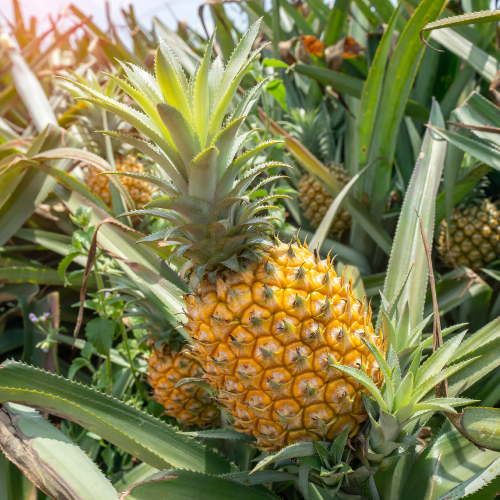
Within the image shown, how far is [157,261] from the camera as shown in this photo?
1.22 m

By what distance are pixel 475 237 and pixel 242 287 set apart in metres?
1.12

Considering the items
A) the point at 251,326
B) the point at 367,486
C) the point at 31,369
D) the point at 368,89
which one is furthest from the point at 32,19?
the point at 367,486

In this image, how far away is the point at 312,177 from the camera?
1658 mm

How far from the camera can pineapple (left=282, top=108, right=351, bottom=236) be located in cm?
169

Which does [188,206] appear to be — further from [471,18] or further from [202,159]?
[471,18]

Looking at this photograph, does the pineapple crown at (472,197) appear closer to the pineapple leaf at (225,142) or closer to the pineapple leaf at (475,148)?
the pineapple leaf at (475,148)

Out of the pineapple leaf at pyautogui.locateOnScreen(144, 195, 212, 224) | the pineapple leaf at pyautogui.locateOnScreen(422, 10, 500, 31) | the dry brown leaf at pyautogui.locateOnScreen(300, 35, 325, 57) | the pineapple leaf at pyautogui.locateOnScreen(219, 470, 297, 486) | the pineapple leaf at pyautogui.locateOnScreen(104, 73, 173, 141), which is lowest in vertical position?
the pineapple leaf at pyautogui.locateOnScreen(219, 470, 297, 486)

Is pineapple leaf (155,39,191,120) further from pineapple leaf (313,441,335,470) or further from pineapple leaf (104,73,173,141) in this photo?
pineapple leaf (313,441,335,470)

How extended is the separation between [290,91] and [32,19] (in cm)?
290

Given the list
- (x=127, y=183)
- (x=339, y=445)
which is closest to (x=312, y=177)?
(x=127, y=183)

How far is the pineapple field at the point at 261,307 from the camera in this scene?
28.9 inches

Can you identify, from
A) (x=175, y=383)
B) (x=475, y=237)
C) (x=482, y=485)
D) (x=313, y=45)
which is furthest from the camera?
(x=313, y=45)

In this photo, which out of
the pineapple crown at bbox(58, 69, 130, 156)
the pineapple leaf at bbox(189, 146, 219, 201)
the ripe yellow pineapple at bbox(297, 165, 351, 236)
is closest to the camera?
the pineapple leaf at bbox(189, 146, 219, 201)

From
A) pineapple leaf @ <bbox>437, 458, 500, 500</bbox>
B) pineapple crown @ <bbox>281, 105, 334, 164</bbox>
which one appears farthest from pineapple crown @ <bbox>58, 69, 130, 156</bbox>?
pineapple leaf @ <bbox>437, 458, 500, 500</bbox>
